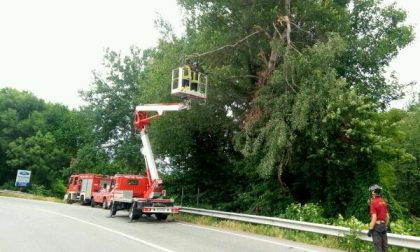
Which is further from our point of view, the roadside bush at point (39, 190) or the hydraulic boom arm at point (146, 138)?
the roadside bush at point (39, 190)

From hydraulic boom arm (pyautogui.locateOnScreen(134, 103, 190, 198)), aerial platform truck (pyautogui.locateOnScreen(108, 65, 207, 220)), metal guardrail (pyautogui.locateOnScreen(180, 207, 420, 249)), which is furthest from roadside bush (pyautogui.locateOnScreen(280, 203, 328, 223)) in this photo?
hydraulic boom arm (pyautogui.locateOnScreen(134, 103, 190, 198))

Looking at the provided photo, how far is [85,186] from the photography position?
3512cm

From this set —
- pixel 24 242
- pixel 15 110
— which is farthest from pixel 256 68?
pixel 15 110

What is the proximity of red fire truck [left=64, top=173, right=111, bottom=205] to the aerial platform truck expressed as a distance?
40.9 ft

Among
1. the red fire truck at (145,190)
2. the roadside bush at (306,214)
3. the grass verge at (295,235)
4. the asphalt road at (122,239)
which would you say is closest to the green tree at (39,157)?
the red fire truck at (145,190)

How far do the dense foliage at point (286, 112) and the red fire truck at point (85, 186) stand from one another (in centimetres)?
833

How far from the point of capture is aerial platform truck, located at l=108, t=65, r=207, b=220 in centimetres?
1812

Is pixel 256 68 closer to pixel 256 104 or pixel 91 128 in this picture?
pixel 256 104

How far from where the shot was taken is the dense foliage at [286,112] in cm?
1706

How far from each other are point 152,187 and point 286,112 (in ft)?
21.7

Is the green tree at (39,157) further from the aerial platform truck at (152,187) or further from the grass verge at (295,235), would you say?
the grass verge at (295,235)

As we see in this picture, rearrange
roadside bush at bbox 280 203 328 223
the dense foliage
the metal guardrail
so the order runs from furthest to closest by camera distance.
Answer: the dense foliage
roadside bush at bbox 280 203 328 223
the metal guardrail

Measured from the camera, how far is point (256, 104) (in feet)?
63.6

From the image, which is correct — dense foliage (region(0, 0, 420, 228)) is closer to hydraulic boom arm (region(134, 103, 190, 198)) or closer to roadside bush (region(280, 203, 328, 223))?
roadside bush (region(280, 203, 328, 223))
